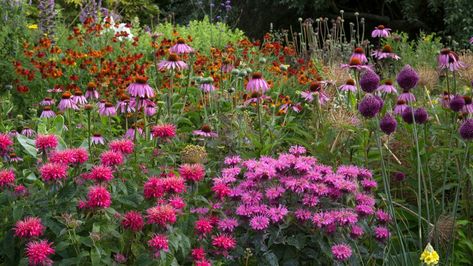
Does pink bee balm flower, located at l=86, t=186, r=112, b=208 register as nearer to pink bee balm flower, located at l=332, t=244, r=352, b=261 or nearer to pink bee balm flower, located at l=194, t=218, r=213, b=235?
pink bee balm flower, located at l=194, t=218, r=213, b=235

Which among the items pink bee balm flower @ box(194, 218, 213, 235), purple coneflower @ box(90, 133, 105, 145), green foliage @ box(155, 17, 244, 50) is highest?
pink bee balm flower @ box(194, 218, 213, 235)

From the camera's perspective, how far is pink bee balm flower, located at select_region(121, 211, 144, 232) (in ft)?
7.69

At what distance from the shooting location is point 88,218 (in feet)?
8.25

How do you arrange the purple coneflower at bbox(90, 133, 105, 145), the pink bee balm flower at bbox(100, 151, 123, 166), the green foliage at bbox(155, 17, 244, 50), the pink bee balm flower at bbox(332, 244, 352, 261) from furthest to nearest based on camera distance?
1. the green foliage at bbox(155, 17, 244, 50)
2. the purple coneflower at bbox(90, 133, 105, 145)
3. the pink bee balm flower at bbox(332, 244, 352, 261)
4. the pink bee balm flower at bbox(100, 151, 123, 166)

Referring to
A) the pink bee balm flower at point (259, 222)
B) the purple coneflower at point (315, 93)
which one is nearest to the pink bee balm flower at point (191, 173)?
the pink bee balm flower at point (259, 222)

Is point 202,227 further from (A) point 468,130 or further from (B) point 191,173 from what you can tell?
(A) point 468,130

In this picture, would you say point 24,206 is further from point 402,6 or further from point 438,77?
point 402,6

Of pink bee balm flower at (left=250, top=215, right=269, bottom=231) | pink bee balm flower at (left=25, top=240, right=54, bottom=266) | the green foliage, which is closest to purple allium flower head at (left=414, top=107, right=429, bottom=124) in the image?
pink bee balm flower at (left=250, top=215, right=269, bottom=231)

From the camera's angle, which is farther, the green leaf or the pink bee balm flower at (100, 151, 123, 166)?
the green leaf

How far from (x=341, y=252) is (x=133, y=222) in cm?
72

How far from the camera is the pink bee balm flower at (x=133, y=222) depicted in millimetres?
2344

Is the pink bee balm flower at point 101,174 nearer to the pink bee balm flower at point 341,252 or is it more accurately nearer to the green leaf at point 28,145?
the green leaf at point 28,145

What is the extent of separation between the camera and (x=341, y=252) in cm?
253

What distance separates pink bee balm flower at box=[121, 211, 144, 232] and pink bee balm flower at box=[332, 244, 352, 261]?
0.67 m
